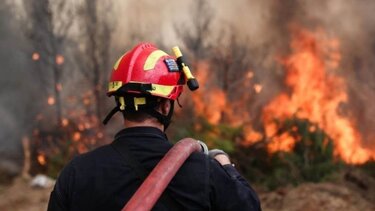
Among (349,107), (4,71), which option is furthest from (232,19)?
(4,71)

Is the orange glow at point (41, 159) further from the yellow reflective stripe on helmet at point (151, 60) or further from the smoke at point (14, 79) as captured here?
the yellow reflective stripe on helmet at point (151, 60)

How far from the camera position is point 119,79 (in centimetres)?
243

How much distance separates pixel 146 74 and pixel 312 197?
7.24 m

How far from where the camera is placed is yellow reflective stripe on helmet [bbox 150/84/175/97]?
2386 mm

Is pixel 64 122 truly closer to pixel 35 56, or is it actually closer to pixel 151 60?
pixel 35 56

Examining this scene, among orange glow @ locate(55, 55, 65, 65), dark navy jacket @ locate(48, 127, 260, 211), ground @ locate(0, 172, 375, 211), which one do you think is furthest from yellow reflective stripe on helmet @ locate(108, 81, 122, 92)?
orange glow @ locate(55, 55, 65, 65)

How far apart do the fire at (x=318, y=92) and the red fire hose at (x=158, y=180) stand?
1200cm

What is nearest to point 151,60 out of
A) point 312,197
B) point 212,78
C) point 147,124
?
point 147,124

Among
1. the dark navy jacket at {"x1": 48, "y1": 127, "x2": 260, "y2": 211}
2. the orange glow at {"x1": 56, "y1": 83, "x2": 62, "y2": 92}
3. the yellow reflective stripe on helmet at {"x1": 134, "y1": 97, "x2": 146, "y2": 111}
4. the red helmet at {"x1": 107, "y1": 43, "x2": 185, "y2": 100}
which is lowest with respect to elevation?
the orange glow at {"x1": 56, "y1": 83, "x2": 62, "y2": 92}

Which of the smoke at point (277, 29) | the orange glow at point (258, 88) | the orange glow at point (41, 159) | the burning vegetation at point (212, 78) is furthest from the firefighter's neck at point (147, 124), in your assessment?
the orange glow at point (258, 88)

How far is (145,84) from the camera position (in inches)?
93.4

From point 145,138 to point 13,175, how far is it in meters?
12.3

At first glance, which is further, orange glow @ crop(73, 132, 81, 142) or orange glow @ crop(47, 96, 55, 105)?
orange glow @ crop(47, 96, 55, 105)

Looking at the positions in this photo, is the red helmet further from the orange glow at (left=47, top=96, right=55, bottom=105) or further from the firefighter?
the orange glow at (left=47, top=96, right=55, bottom=105)
